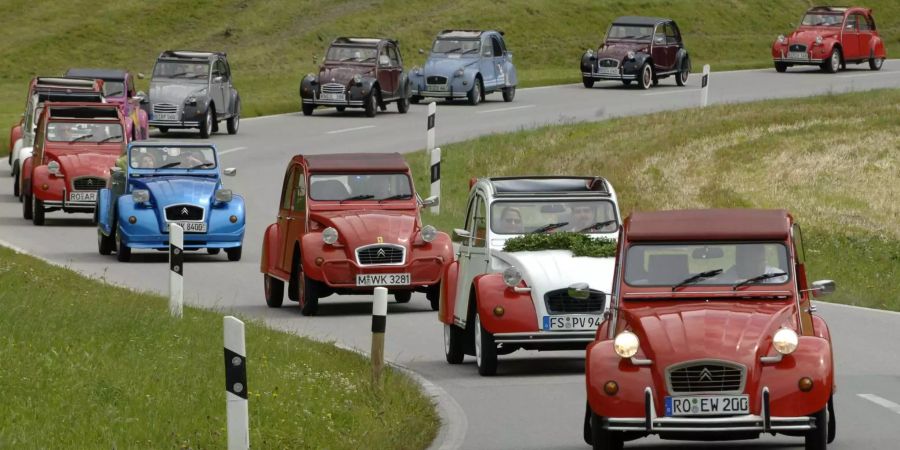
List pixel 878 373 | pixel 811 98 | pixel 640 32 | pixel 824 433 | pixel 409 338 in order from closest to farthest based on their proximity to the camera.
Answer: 1. pixel 824 433
2. pixel 878 373
3. pixel 409 338
4. pixel 811 98
5. pixel 640 32

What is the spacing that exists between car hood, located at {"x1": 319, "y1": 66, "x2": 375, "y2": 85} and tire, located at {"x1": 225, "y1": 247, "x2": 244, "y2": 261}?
64.6 feet

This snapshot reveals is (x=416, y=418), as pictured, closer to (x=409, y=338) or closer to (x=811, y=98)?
(x=409, y=338)

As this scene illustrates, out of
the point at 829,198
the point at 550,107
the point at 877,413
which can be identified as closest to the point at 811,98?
the point at 550,107

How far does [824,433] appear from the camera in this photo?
34.6 feet

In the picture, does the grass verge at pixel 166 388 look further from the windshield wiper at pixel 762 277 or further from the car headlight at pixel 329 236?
the car headlight at pixel 329 236

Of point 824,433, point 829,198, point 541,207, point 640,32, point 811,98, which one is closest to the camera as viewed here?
point 824,433

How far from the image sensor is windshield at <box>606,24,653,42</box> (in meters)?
50.8

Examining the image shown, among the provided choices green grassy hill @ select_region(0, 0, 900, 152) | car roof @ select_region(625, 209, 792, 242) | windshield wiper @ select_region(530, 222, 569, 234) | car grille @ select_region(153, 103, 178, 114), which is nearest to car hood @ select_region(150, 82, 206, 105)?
car grille @ select_region(153, 103, 178, 114)

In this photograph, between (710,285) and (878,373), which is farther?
(878,373)

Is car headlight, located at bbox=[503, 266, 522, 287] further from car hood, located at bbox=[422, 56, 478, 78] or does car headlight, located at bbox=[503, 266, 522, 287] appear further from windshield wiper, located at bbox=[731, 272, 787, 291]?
car hood, located at bbox=[422, 56, 478, 78]

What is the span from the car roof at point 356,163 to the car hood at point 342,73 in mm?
24193

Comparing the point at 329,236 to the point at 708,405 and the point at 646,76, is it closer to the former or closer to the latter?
the point at 708,405

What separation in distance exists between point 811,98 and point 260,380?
34242 millimetres

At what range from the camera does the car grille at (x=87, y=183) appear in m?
29.9
